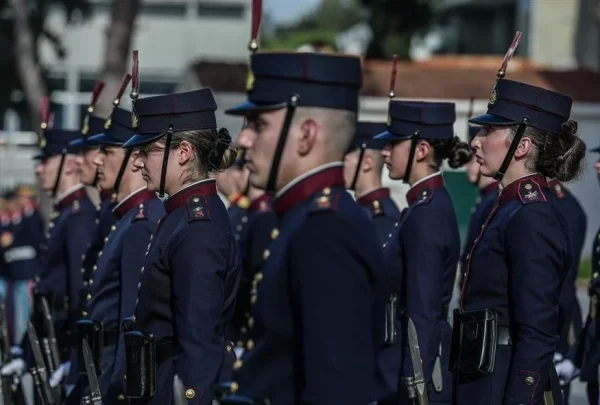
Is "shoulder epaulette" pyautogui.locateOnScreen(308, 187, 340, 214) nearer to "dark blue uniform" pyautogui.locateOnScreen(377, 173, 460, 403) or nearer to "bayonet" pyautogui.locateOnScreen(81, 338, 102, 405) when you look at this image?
"bayonet" pyautogui.locateOnScreen(81, 338, 102, 405)

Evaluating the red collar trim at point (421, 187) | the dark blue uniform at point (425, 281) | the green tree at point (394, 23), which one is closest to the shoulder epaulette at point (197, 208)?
the dark blue uniform at point (425, 281)

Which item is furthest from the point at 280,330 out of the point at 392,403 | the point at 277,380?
the point at 392,403

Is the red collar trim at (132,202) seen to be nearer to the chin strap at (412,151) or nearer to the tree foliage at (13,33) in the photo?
the chin strap at (412,151)

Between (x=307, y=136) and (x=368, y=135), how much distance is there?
14.8 ft

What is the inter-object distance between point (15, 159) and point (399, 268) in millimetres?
32790

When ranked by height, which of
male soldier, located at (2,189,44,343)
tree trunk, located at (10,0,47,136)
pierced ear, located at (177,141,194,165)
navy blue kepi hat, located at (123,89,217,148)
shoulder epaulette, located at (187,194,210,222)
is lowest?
male soldier, located at (2,189,44,343)

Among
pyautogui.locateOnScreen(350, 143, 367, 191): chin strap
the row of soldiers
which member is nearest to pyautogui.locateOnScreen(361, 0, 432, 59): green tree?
pyautogui.locateOnScreen(350, 143, 367, 191): chin strap

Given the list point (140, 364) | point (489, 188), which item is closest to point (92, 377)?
point (140, 364)

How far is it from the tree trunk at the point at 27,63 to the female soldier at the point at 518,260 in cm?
1820

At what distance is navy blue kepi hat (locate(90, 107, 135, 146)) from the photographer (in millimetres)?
6910

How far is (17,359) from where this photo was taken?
880 centimetres

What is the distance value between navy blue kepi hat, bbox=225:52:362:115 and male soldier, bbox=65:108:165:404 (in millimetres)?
1892

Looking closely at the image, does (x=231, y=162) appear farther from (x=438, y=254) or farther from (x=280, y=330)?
(x=280, y=330)

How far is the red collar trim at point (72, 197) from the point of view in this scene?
8.84 m
